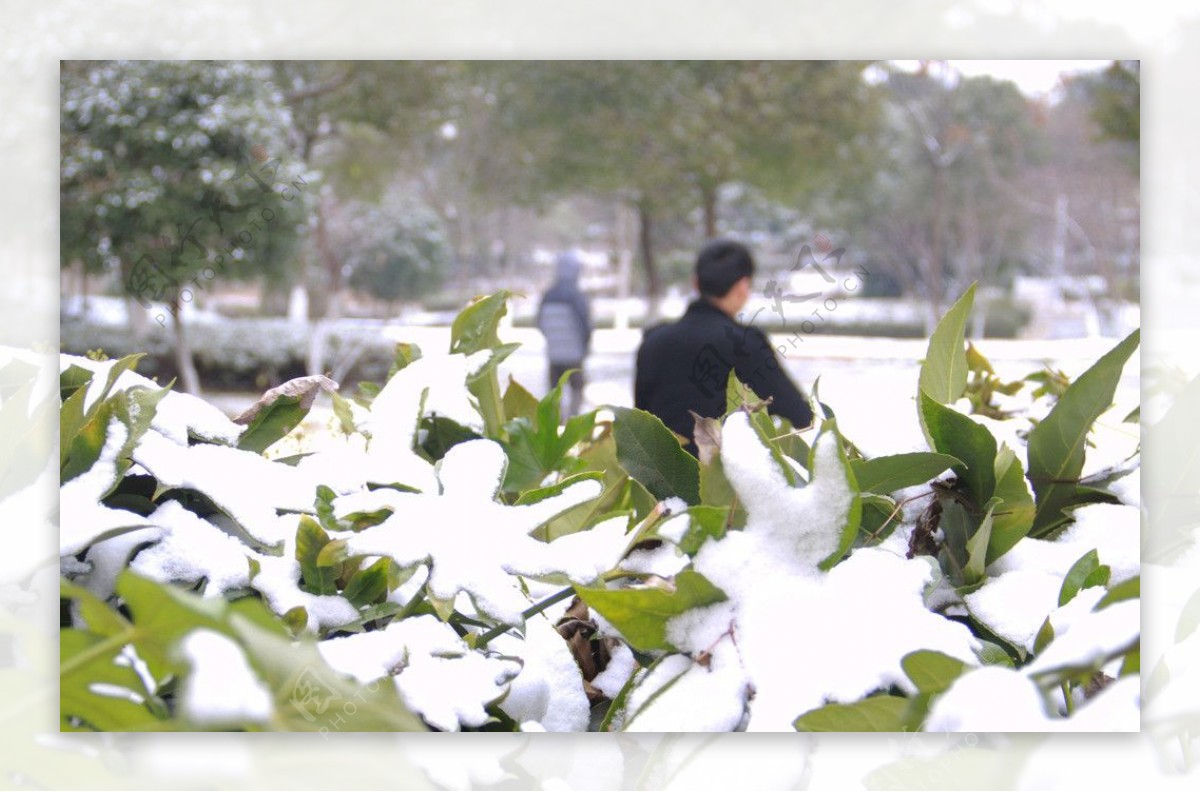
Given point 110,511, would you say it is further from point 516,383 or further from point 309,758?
point 516,383

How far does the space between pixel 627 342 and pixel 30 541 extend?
10.7m

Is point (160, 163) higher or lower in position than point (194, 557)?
higher

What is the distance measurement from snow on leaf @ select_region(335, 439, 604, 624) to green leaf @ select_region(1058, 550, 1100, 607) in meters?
0.21

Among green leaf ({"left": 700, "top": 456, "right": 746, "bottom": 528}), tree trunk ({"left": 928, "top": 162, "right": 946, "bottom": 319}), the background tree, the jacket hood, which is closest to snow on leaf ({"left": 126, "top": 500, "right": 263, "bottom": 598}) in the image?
green leaf ({"left": 700, "top": 456, "right": 746, "bottom": 528})

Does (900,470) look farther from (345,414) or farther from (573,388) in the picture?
(573,388)

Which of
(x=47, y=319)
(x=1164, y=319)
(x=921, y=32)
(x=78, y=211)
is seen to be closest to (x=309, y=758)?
(x=47, y=319)

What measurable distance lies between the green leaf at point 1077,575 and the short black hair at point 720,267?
233cm

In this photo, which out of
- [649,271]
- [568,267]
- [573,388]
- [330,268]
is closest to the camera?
[568,267]

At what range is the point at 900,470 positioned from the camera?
1.66 ft

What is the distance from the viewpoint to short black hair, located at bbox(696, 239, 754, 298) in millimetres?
2791

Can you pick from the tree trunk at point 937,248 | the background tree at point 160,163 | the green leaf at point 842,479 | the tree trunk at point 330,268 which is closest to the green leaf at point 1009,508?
the green leaf at point 842,479

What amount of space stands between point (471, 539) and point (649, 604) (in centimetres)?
9

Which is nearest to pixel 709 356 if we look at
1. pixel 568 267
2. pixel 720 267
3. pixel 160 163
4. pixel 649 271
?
pixel 720 267

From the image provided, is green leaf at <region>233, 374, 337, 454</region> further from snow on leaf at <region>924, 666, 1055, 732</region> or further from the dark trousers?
the dark trousers
